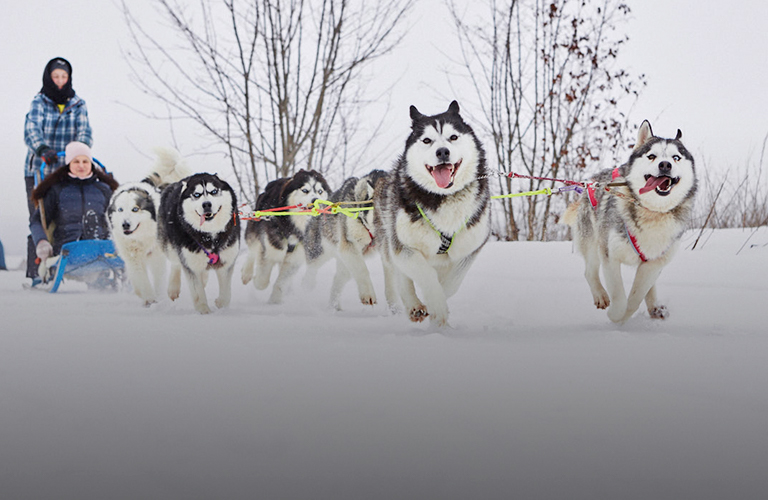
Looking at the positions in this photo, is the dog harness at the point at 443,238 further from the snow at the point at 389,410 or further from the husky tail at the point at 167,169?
the husky tail at the point at 167,169

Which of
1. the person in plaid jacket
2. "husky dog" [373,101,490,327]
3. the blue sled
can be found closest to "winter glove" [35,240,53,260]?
the blue sled

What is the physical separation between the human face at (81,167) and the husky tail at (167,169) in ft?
2.18

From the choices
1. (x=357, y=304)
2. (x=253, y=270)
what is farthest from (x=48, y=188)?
(x=357, y=304)

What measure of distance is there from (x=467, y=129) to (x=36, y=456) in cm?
222

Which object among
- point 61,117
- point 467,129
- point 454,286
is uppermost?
point 61,117

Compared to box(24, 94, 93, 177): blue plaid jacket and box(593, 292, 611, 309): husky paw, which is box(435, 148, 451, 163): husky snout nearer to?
box(593, 292, 611, 309): husky paw

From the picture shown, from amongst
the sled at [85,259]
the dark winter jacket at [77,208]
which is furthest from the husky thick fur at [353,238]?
the dark winter jacket at [77,208]

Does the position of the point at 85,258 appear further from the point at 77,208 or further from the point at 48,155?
the point at 48,155

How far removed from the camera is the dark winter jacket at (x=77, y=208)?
539cm

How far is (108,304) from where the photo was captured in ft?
14.7

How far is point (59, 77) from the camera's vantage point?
6086mm

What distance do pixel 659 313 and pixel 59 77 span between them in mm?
6077

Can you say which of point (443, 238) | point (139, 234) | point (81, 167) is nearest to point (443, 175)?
point (443, 238)

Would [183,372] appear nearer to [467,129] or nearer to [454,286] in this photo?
[454,286]
